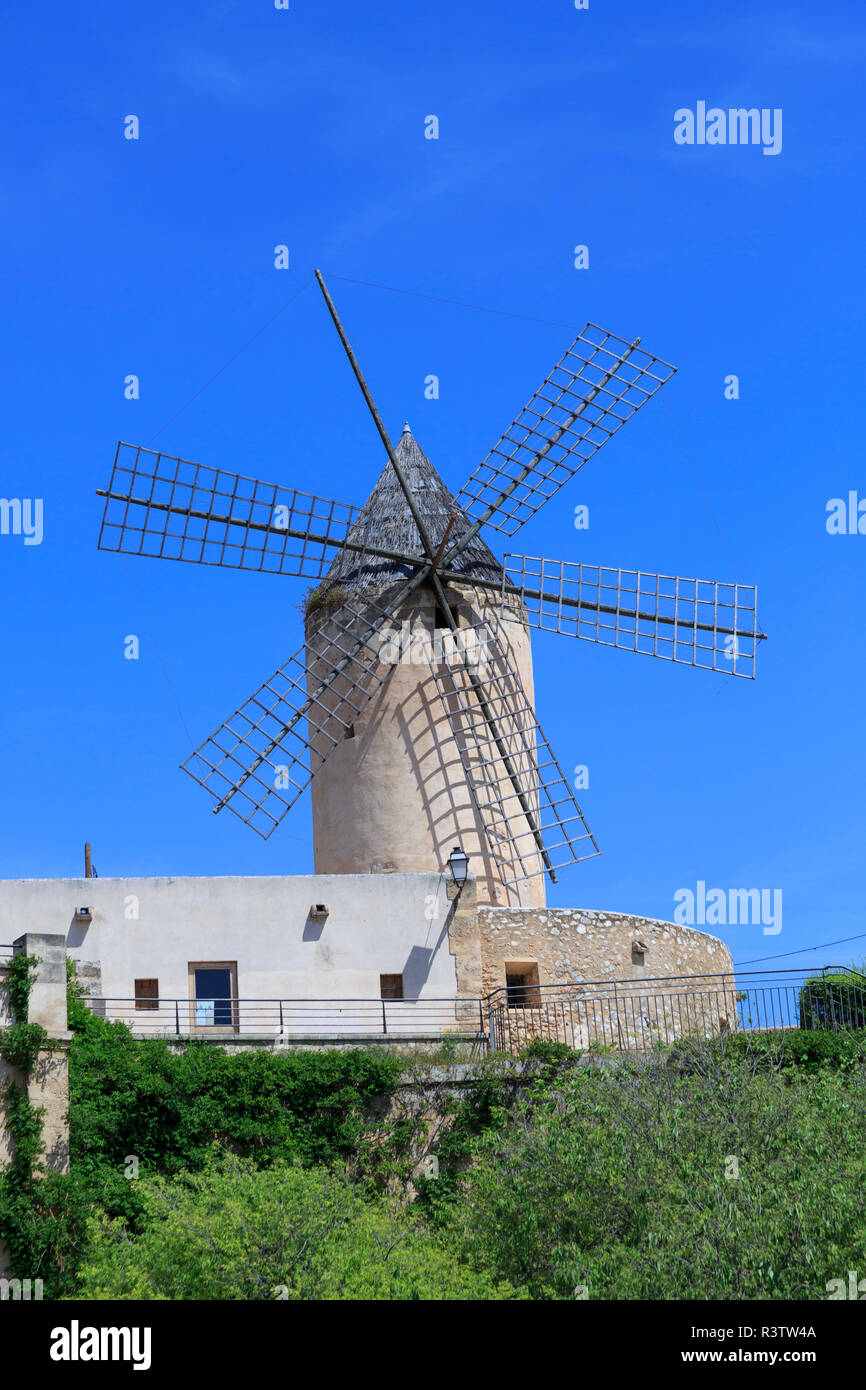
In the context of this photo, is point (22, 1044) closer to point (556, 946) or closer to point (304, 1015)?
point (304, 1015)

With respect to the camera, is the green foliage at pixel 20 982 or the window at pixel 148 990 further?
the window at pixel 148 990

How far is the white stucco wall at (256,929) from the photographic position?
23.3 meters

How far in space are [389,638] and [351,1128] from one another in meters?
8.18

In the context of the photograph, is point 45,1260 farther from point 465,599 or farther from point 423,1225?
point 465,599

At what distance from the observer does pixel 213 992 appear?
23641 millimetres

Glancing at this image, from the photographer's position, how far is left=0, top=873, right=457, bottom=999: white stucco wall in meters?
23.3

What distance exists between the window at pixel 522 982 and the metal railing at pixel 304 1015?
654 millimetres

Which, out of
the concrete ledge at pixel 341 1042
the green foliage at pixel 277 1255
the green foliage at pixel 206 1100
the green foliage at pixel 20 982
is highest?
the green foliage at pixel 20 982

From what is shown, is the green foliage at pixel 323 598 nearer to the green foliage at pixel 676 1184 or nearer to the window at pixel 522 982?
the window at pixel 522 982

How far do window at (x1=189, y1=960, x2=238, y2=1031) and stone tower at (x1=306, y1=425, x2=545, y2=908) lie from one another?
125 inches

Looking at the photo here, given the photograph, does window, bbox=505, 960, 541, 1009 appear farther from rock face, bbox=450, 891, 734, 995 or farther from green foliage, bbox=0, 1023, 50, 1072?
green foliage, bbox=0, 1023, 50, 1072

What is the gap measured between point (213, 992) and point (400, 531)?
7.58 meters

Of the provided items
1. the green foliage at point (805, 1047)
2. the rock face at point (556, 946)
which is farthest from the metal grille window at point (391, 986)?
the green foliage at point (805, 1047)

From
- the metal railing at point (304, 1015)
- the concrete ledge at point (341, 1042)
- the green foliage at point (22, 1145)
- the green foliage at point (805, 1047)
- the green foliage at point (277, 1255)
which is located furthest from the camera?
the metal railing at point (304, 1015)
